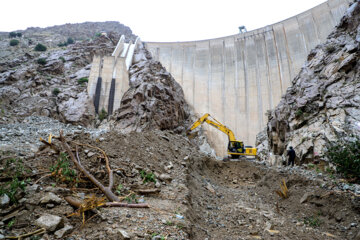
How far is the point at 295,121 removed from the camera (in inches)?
468

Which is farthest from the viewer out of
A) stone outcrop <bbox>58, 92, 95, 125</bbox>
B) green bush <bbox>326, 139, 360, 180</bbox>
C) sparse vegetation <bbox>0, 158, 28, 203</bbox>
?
stone outcrop <bbox>58, 92, 95, 125</bbox>

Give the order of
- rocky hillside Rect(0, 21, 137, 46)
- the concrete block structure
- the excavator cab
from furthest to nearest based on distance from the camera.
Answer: rocky hillside Rect(0, 21, 137, 46)
the concrete block structure
the excavator cab

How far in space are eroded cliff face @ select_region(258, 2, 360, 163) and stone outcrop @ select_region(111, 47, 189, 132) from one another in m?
8.81

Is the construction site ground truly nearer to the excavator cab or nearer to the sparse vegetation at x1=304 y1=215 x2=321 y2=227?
the sparse vegetation at x1=304 y1=215 x2=321 y2=227

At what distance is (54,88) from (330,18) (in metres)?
29.0

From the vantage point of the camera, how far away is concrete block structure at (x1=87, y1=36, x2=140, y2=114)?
64.6 feet

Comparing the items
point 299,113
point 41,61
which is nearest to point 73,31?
point 41,61

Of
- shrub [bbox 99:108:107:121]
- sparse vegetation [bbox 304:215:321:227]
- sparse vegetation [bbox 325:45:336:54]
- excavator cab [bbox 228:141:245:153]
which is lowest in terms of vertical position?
sparse vegetation [bbox 304:215:321:227]

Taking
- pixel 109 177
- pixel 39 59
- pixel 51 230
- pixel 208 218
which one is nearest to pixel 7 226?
pixel 51 230

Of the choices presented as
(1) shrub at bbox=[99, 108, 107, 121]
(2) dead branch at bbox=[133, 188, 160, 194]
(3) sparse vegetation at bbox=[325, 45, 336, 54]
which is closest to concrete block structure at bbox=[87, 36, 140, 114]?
(1) shrub at bbox=[99, 108, 107, 121]

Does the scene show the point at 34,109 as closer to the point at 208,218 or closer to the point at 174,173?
the point at 174,173

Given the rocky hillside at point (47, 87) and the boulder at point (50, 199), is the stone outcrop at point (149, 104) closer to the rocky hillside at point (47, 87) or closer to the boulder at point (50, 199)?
the rocky hillside at point (47, 87)

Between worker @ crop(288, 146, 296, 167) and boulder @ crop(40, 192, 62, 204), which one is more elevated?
worker @ crop(288, 146, 296, 167)

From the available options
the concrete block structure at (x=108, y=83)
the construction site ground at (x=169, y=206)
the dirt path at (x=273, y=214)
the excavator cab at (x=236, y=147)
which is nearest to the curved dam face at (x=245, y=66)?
the concrete block structure at (x=108, y=83)
